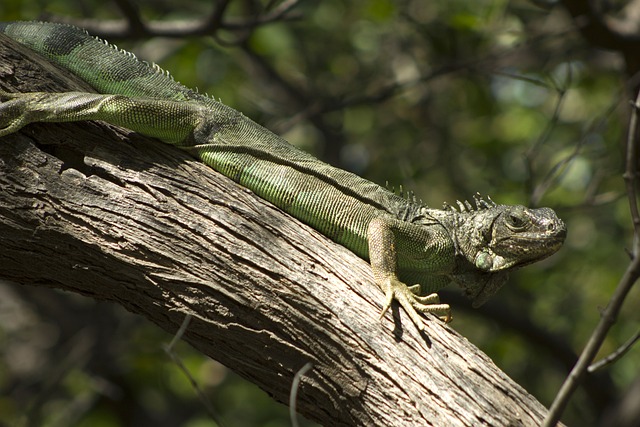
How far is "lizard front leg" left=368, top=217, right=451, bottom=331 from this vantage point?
537 cm

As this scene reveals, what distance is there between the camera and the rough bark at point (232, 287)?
499cm

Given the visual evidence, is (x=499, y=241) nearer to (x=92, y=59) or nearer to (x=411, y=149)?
(x=92, y=59)

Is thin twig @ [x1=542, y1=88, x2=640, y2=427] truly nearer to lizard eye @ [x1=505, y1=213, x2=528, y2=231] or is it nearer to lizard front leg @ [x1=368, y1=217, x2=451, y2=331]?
lizard front leg @ [x1=368, y1=217, x2=451, y2=331]

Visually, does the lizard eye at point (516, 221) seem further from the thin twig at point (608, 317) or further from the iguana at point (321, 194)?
the thin twig at point (608, 317)

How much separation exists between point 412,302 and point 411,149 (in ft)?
24.3

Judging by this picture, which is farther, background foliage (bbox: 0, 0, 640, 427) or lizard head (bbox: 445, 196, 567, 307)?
background foliage (bbox: 0, 0, 640, 427)

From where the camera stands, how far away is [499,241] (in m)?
6.40

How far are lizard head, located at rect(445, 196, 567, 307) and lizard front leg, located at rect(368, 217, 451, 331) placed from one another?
2.35 ft

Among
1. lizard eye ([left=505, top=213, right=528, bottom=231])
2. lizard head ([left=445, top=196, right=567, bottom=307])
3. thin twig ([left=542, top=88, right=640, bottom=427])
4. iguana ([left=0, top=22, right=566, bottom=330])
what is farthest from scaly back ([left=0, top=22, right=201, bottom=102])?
thin twig ([left=542, top=88, right=640, bottom=427])

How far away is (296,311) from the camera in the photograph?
5125mm

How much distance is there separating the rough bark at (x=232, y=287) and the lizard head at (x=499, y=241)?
1303mm

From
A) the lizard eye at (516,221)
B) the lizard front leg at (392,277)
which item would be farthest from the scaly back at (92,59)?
the lizard eye at (516,221)

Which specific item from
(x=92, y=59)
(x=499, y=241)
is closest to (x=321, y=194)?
(x=499, y=241)

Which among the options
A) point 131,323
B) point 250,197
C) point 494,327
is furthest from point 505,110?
point 250,197
